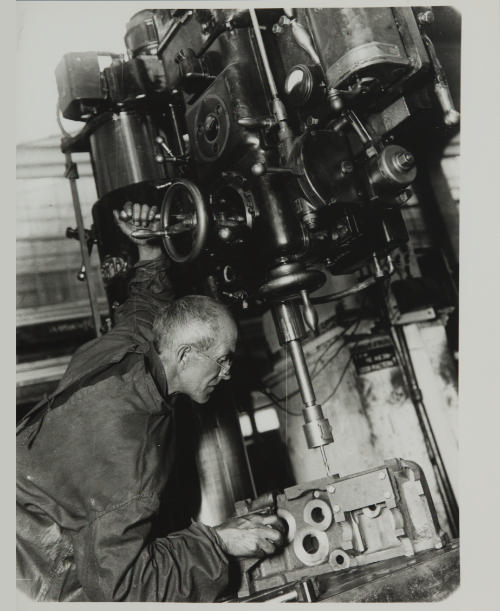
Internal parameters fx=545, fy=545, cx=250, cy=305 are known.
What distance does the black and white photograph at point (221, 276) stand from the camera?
118cm

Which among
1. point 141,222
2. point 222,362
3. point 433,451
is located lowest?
point 433,451

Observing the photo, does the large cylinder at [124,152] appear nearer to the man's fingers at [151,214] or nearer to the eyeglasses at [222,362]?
the man's fingers at [151,214]

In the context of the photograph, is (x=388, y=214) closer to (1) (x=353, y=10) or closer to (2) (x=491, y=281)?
(2) (x=491, y=281)

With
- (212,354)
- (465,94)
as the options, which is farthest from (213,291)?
(465,94)

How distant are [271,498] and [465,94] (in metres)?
1.13

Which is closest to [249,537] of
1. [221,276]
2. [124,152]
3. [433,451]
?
[221,276]

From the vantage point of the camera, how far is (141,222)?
174cm

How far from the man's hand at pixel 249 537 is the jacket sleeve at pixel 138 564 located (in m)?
0.09

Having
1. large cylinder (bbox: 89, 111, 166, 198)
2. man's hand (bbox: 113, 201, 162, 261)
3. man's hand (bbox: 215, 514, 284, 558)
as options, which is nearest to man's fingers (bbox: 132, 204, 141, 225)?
man's hand (bbox: 113, 201, 162, 261)

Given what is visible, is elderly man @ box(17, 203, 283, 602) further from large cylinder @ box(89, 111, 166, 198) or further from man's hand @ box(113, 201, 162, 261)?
large cylinder @ box(89, 111, 166, 198)

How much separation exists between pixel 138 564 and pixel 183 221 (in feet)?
2.63

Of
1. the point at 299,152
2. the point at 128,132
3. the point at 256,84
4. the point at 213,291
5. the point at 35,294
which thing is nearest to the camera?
the point at 299,152

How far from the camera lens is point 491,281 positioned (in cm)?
127

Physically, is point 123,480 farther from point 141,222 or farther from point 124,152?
point 124,152
